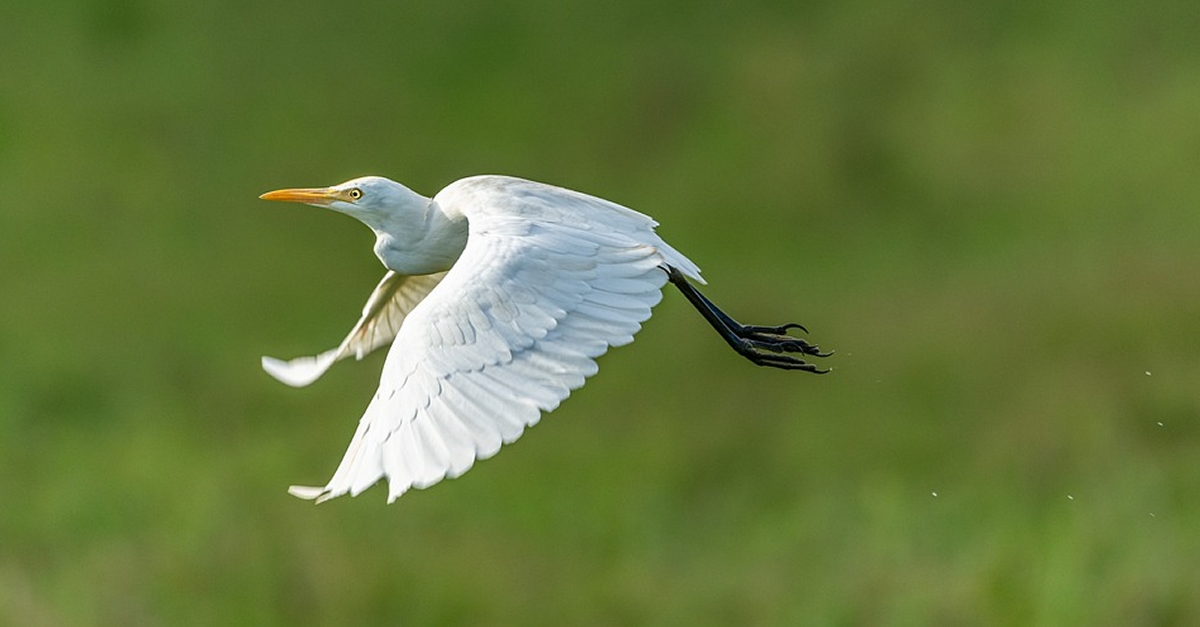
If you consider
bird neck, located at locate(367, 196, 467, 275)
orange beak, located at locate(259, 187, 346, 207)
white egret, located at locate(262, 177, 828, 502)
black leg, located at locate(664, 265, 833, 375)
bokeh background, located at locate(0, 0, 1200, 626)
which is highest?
white egret, located at locate(262, 177, 828, 502)

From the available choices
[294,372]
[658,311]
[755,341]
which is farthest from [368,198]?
[658,311]

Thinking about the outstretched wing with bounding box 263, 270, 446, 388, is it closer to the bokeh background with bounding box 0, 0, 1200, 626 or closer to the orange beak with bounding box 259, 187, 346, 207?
the orange beak with bounding box 259, 187, 346, 207

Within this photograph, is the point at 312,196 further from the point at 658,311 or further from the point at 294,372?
the point at 658,311

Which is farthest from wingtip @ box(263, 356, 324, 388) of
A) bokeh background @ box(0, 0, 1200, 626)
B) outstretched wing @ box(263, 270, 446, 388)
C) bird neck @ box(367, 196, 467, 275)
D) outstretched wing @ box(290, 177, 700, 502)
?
bokeh background @ box(0, 0, 1200, 626)

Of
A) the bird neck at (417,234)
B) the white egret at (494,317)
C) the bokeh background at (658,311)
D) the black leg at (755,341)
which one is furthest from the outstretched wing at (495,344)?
the bokeh background at (658,311)

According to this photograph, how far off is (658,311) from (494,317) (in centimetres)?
782

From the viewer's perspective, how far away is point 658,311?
1274 centimetres

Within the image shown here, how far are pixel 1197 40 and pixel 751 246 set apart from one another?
374 centimetres

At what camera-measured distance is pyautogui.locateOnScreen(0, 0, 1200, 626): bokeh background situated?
9.89 meters

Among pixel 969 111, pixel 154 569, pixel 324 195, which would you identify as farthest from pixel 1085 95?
pixel 324 195

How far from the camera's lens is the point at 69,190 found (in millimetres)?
A: 15484

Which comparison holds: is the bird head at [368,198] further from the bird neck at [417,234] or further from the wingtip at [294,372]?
the wingtip at [294,372]

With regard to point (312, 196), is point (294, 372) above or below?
below

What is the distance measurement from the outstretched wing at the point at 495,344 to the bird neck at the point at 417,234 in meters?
0.48
